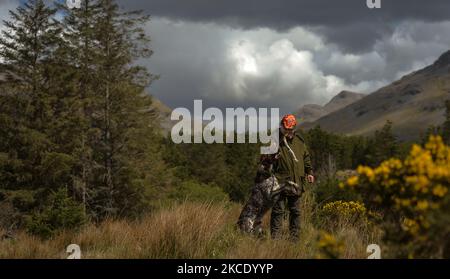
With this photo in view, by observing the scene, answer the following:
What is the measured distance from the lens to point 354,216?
9.46 metres

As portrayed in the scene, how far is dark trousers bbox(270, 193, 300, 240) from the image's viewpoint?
7859 millimetres

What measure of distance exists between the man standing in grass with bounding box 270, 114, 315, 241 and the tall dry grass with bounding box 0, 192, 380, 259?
0.41 meters

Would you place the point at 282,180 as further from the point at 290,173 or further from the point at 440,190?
the point at 440,190

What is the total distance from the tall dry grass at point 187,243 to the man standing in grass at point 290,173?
1.36 feet

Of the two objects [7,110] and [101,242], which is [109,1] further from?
[101,242]

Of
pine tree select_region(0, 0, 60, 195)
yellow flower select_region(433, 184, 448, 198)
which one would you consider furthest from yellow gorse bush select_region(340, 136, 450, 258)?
pine tree select_region(0, 0, 60, 195)

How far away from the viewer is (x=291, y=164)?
809 cm

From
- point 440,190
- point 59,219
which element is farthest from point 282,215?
point 59,219

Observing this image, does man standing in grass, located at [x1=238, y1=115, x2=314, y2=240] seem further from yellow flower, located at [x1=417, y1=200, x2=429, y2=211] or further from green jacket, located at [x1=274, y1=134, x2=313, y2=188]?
yellow flower, located at [x1=417, y1=200, x2=429, y2=211]

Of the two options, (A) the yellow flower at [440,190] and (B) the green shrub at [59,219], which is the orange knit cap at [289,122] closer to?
(A) the yellow flower at [440,190]
